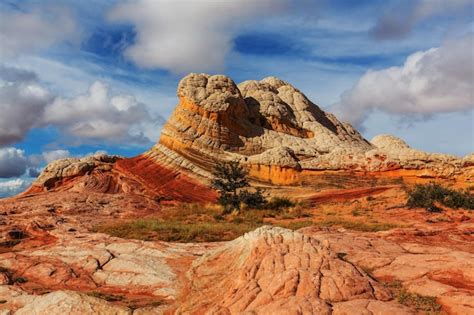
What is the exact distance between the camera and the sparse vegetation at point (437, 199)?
83.9 feet

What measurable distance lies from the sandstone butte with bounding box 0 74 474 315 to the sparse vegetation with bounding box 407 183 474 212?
1137mm

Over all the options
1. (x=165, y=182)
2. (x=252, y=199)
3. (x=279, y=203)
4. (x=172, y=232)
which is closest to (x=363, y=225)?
(x=172, y=232)

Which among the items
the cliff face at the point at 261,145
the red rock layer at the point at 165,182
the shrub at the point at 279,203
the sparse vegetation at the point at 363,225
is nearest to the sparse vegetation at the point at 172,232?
the sparse vegetation at the point at 363,225

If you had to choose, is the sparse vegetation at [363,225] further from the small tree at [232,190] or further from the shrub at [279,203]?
the small tree at [232,190]

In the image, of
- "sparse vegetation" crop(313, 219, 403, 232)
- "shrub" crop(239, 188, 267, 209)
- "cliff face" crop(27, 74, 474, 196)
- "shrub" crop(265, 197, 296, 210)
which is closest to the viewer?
"sparse vegetation" crop(313, 219, 403, 232)

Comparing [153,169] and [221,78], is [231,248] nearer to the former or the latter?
[153,169]

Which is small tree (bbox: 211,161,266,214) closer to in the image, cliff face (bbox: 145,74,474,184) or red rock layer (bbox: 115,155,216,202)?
red rock layer (bbox: 115,155,216,202)

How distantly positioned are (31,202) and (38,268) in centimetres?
1812

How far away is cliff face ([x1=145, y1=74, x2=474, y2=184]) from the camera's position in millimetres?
35594

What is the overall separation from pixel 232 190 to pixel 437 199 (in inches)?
512

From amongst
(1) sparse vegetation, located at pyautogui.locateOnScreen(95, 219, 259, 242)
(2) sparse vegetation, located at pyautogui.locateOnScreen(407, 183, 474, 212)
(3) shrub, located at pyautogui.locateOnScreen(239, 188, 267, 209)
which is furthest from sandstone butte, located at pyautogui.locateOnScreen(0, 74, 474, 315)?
(3) shrub, located at pyautogui.locateOnScreen(239, 188, 267, 209)

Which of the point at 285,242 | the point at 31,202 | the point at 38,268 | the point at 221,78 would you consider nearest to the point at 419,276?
the point at 285,242

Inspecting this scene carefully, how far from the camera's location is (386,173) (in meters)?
35.8

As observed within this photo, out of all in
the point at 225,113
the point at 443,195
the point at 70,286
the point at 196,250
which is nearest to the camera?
the point at 70,286
